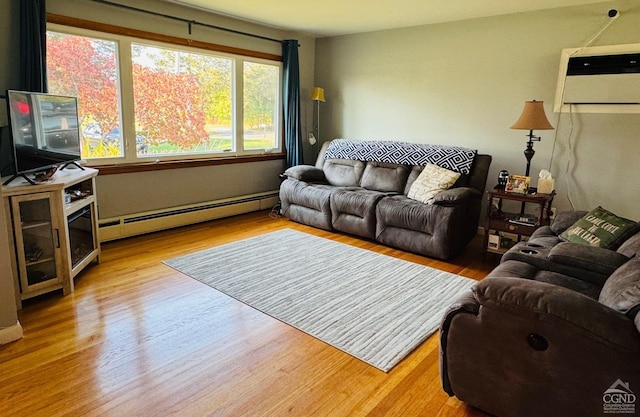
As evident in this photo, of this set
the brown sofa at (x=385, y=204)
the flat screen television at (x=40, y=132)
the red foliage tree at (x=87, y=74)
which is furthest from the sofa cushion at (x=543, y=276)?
the red foliage tree at (x=87, y=74)

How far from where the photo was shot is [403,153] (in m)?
A: 4.59

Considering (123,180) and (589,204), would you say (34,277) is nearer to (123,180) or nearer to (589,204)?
(123,180)

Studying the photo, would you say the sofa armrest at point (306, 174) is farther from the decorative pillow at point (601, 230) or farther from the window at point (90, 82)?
the decorative pillow at point (601, 230)

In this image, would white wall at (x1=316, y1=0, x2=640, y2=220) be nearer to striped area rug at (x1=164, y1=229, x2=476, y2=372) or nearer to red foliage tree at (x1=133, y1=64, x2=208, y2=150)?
striped area rug at (x1=164, y1=229, x2=476, y2=372)

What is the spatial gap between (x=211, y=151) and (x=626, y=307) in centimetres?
431

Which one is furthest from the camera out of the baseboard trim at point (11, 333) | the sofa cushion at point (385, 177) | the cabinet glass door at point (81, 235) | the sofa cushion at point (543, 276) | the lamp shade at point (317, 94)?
the lamp shade at point (317, 94)

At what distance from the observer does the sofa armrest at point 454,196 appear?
361cm

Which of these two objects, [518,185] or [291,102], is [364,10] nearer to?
[291,102]

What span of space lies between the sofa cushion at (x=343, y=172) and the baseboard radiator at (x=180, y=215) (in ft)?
3.16

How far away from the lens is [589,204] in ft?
12.7

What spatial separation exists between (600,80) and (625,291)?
2867 millimetres

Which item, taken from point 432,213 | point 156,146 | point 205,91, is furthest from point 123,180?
point 432,213

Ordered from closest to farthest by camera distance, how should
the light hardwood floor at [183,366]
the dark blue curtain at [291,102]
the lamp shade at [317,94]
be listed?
the light hardwood floor at [183,366] < the dark blue curtain at [291,102] < the lamp shade at [317,94]

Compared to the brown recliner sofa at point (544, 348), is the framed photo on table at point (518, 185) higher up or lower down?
higher up
